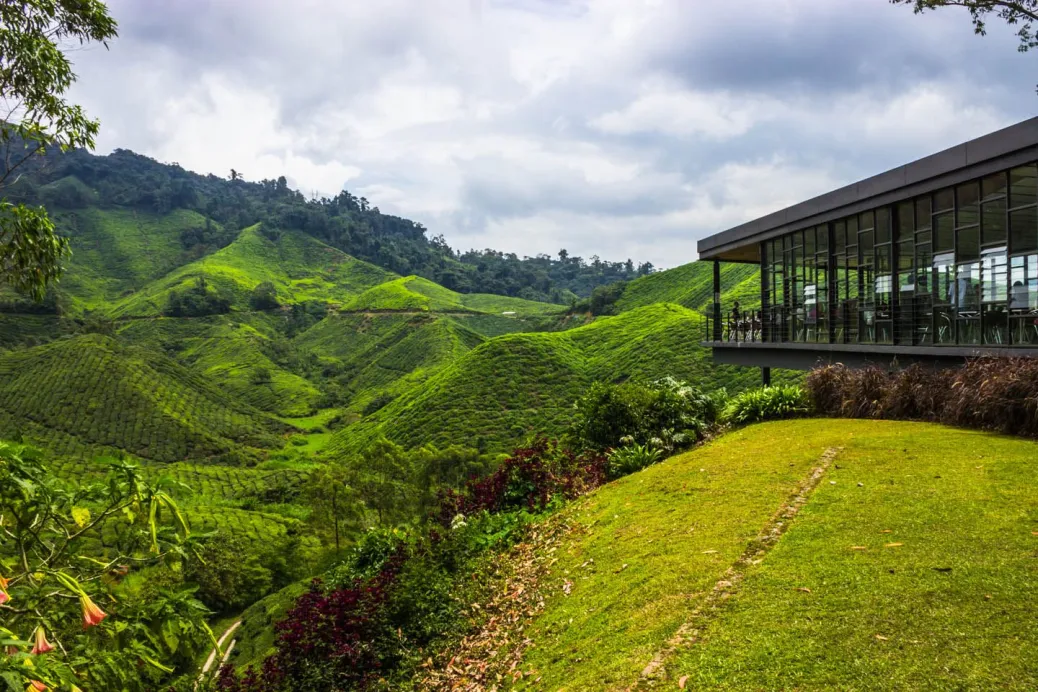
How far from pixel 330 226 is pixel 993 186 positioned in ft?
409

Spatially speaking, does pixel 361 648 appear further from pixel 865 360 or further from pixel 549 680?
pixel 865 360

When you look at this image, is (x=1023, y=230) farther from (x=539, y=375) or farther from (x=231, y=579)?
(x=539, y=375)

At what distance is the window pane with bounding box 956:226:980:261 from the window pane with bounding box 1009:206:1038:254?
76 cm

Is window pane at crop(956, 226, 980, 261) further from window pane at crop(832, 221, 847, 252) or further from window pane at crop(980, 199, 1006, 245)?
window pane at crop(832, 221, 847, 252)

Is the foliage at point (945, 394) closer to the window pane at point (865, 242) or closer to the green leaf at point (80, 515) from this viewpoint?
the window pane at point (865, 242)

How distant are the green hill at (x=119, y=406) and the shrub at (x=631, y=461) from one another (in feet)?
188

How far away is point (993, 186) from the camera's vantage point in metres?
10.6

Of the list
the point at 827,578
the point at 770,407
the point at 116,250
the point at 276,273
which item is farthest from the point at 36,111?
the point at 116,250

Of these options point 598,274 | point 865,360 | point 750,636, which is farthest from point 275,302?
point 750,636

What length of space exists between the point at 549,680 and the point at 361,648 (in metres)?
2.28

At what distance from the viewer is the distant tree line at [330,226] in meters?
118

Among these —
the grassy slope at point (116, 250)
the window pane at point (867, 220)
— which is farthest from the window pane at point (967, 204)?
the grassy slope at point (116, 250)

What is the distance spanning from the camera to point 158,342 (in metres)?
82.2

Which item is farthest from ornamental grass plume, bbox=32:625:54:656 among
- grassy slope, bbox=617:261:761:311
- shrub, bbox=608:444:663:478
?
grassy slope, bbox=617:261:761:311
